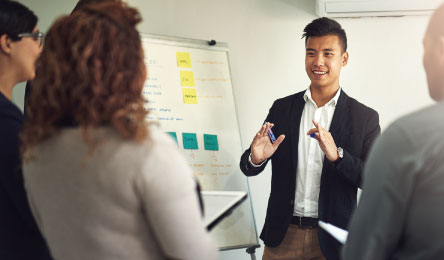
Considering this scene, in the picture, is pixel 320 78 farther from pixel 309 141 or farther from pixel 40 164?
pixel 40 164

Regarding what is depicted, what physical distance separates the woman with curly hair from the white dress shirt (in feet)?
4.13

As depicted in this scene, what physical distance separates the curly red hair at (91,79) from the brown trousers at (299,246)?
143 centimetres

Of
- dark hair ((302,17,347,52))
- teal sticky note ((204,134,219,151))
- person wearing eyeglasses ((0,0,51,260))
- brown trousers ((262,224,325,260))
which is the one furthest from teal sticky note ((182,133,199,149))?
person wearing eyeglasses ((0,0,51,260))

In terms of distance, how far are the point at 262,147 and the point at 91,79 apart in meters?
1.43

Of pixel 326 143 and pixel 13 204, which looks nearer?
pixel 13 204

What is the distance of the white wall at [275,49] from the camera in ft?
10.0

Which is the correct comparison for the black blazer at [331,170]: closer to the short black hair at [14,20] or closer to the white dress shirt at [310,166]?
the white dress shirt at [310,166]

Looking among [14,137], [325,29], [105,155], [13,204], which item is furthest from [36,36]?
[325,29]

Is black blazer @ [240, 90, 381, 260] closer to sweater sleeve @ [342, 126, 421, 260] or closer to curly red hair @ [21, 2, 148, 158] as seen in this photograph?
sweater sleeve @ [342, 126, 421, 260]

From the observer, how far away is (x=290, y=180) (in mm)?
2246

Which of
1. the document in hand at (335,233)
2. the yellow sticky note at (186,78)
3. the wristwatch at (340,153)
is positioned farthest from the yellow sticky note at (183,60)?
the document in hand at (335,233)

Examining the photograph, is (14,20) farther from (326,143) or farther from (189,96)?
Answer: (189,96)

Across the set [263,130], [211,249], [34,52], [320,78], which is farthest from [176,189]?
[320,78]

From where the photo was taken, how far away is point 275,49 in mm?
3188
